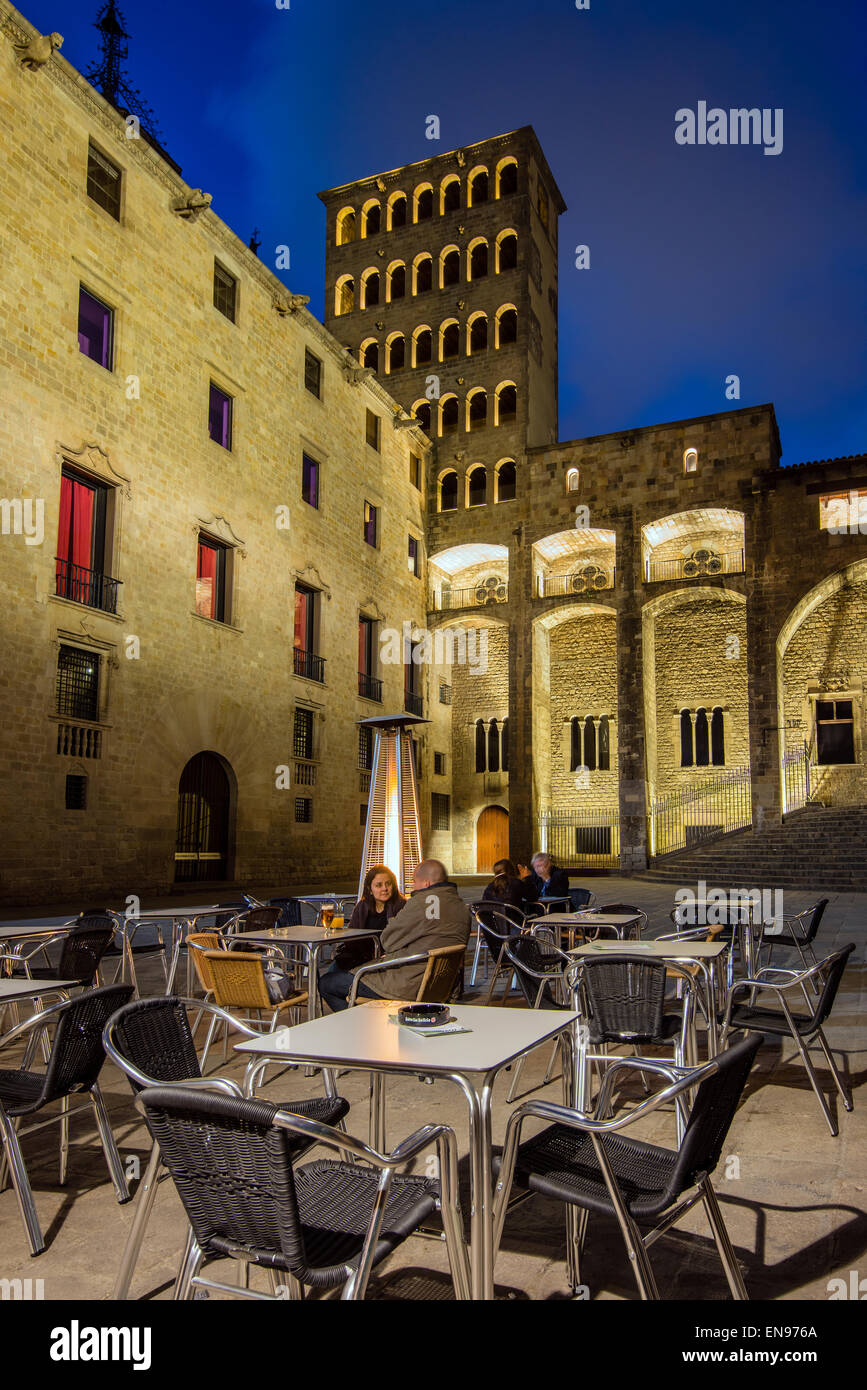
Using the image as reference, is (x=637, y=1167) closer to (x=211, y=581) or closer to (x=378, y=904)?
(x=378, y=904)

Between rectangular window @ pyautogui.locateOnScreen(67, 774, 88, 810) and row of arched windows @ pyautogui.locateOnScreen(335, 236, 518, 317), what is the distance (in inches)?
789

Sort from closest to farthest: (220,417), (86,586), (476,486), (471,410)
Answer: (86,586) → (220,417) → (476,486) → (471,410)

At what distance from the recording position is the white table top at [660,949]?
497cm

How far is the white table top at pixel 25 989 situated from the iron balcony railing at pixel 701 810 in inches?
854

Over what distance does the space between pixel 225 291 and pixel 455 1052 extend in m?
18.5

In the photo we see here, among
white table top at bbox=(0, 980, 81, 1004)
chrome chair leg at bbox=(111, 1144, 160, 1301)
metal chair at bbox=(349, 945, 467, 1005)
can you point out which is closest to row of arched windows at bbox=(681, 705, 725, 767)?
metal chair at bbox=(349, 945, 467, 1005)

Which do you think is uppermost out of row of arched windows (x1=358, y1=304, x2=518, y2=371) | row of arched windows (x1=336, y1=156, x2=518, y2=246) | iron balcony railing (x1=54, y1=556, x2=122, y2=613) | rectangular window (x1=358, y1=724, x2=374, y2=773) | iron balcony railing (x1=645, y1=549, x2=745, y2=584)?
row of arched windows (x1=336, y1=156, x2=518, y2=246)

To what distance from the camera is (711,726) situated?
1018 inches

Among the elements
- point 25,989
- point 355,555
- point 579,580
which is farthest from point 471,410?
point 25,989

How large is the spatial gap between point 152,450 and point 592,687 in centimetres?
1511

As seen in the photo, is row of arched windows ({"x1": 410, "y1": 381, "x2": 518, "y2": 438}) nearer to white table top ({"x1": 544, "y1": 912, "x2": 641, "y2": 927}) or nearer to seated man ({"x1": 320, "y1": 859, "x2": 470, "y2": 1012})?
white table top ({"x1": 544, "y1": 912, "x2": 641, "y2": 927})

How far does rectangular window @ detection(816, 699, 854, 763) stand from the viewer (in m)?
24.3

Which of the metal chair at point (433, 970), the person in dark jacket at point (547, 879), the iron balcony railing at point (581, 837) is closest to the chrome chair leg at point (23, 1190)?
the metal chair at point (433, 970)

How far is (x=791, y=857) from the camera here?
19.1 m
